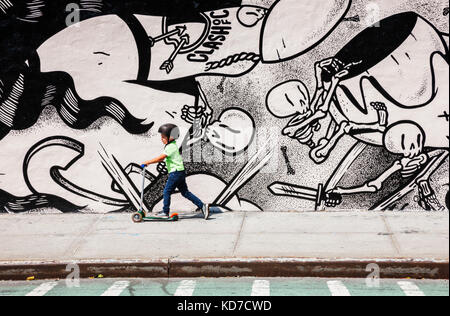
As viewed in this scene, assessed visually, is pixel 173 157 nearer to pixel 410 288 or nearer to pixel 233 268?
pixel 233 268

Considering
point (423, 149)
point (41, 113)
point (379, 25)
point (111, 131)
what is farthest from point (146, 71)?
point (423, 149)

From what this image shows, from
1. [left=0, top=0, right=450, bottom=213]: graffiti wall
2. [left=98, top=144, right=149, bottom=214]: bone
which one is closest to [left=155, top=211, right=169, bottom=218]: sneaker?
[left=0, top=0, right=450, bottom=213]: graffiti wall

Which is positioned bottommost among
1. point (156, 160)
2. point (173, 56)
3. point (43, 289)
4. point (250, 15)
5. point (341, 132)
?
point (43, 289)

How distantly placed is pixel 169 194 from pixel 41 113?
267 centimetres

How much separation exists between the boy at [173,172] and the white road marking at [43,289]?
285 centimetres

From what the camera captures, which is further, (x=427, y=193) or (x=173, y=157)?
(x=427, y=193)

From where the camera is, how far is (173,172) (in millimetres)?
11016

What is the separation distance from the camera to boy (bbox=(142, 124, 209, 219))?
11.0m

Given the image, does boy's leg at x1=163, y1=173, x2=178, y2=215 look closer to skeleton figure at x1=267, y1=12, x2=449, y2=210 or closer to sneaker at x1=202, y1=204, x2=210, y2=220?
sneaker at x1=202, y1=204, x2=210, y2=220

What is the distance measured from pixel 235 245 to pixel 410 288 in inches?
101

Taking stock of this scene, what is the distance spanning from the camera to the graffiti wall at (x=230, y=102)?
11062 mm

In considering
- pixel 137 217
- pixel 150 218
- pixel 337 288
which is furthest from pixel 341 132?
pixel 337 288

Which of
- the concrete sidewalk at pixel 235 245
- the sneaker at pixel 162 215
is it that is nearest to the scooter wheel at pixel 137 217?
the concrete sidewalk at pixel 235 245
